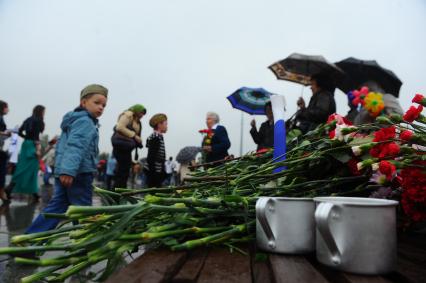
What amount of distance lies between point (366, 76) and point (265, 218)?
5.82 metres

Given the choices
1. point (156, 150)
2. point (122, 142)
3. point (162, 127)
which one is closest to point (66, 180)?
point (122, 142)

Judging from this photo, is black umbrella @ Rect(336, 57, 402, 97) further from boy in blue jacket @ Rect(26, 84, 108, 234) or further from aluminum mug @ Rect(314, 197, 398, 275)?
aluminum mug @ Rect(314, 197, 398, 275)

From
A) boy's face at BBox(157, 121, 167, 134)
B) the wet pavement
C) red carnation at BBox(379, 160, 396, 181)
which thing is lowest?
the wet pavement

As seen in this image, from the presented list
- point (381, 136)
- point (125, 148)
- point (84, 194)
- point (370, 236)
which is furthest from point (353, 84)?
point (370, 236)

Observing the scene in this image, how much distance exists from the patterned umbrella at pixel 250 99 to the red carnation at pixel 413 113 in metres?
6.13

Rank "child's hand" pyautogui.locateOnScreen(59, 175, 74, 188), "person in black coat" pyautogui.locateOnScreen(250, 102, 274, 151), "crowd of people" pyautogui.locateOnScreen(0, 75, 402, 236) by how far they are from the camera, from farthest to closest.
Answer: "person in black coat" pyautogui.locateOnScreen(250, 102, 274, 151) < "crowd of people" pyautogui.locateOnScreen(0, 75, 402, 236) < "child's hand" pyautogui.locateOnScreen(59, 175, 74, 188)

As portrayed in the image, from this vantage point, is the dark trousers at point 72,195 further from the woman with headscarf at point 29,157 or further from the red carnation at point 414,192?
the woman with headscarf at point 29,157

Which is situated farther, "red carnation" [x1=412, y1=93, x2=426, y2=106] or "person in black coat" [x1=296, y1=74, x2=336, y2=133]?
"person in black coat" [x1=296, y1=74, x2=336, y2=133]

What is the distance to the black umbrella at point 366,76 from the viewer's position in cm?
593

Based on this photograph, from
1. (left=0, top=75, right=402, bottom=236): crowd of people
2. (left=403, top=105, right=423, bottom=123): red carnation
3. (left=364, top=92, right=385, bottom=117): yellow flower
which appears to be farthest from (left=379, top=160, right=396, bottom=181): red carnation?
(left=364, top=92, right=385, bottom=117): yellow flower

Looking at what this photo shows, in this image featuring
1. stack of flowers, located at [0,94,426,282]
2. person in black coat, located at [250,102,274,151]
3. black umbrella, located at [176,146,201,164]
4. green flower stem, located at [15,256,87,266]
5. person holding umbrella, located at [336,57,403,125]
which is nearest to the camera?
green flower stem, located at [15,256,87,266]

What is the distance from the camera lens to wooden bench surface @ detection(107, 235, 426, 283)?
646mm

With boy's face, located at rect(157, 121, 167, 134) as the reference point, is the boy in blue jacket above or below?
below

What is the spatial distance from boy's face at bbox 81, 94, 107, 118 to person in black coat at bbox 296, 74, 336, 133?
5.86ft
